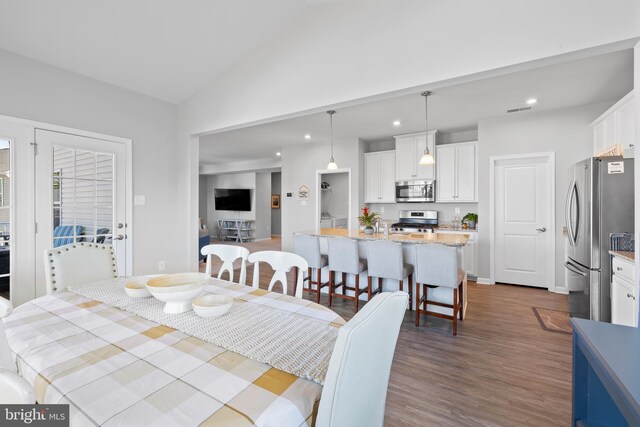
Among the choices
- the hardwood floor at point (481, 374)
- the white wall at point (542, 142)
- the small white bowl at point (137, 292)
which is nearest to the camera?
the small white bowl at point (137, 292)

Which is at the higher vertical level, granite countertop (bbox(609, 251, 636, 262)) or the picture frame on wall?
the picture frame on wall

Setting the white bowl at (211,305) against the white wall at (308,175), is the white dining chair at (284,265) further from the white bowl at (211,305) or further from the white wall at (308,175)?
the white wall at (308,175)

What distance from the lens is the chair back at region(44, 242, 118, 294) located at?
Result: 189 centimetres

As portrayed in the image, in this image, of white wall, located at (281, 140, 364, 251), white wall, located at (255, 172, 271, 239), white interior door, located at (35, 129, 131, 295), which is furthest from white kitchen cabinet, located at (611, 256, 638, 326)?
white wall, located at (255, 172, 271, 239)

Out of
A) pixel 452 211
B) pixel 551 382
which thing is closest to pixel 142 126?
pixel 551 382

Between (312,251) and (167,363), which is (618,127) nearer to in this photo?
(312,251)

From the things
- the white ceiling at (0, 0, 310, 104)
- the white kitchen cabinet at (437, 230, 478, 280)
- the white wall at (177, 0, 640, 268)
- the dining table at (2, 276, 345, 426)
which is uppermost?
the white ceiling at (0, 0, 310, 104)

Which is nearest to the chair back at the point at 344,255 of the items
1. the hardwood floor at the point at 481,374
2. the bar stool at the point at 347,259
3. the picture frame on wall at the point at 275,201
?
the bar stool at the point at 347,259

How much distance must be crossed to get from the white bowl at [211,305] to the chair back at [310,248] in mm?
2178

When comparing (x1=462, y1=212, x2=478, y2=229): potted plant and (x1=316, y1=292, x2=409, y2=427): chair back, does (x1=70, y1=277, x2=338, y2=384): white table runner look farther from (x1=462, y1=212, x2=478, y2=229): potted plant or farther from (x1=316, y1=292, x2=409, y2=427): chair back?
(x1=462, y1=212, x2=478, y2=229): potted plant

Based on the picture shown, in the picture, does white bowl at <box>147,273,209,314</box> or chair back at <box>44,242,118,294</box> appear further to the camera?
chair back at <box>44,242,118,294</box>

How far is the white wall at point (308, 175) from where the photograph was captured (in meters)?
5.92

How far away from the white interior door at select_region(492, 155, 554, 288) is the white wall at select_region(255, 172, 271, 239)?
7.15 meters

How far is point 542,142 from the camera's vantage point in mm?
4234
